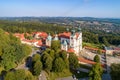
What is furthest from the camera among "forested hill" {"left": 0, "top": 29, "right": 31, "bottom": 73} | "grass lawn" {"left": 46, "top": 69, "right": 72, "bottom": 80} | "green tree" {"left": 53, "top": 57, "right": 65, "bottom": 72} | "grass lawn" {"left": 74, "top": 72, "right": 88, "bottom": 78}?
"grass lawn" {"left": 74, "top": 72, "right": 88, "bottom": 78}

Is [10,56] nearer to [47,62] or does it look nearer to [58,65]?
[47,62]

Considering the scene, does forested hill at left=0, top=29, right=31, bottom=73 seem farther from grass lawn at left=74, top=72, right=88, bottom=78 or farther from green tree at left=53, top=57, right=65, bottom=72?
grass lawn at left=74, top=72, right=88, bottom=78

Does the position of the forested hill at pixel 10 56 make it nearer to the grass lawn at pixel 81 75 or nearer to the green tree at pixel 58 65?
the green tree at pixel 58 65

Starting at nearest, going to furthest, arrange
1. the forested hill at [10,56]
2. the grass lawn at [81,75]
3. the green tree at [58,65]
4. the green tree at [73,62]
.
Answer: the forested hill at [10,56] → the green tree at [58,65] → the grass lawn at [81,75] → the green tree at [73,62]

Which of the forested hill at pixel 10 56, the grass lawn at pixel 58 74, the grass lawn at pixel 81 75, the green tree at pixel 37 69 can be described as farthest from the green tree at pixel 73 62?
the forested hill at pixel 10 56

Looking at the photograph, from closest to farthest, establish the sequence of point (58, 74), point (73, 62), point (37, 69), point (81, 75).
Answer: point (37, 69), point (58, 74), point (81, 75), point (73, 62)

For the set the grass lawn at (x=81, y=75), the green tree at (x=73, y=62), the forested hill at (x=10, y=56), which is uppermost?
the forested hill at (x=10, y=56)

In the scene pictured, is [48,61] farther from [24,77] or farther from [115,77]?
[115,77]

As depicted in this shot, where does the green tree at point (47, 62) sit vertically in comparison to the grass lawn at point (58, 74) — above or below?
above

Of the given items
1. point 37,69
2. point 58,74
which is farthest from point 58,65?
point 37,69

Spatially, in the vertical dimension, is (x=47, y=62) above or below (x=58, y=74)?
above

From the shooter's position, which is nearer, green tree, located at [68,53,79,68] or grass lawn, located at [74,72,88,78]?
grass lawn, located at [74,72,88,78]

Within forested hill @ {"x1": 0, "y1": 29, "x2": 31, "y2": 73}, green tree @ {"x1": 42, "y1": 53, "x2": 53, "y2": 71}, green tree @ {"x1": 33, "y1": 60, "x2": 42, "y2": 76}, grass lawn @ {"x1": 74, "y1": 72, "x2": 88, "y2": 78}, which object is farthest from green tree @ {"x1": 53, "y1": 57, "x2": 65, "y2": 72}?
forested hill @ {"x1": 0, "y1": 29, "x2": 31, "y2": 73}
